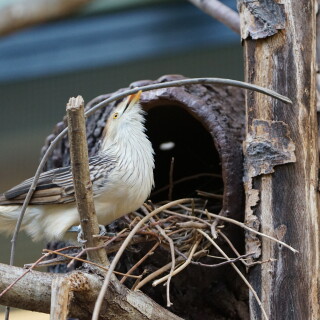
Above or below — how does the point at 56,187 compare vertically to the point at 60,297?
above

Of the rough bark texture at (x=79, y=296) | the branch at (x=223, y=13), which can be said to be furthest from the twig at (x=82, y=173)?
the branch at (x=223, y=13)

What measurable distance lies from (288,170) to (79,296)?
0.66 m

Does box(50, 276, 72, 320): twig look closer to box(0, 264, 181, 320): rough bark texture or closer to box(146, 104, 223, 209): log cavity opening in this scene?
box(0, 264, 181, 320): rough bark texture

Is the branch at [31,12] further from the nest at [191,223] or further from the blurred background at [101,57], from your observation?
the nest at [191,223]

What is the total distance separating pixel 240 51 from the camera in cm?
375

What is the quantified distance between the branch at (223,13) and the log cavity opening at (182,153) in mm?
326

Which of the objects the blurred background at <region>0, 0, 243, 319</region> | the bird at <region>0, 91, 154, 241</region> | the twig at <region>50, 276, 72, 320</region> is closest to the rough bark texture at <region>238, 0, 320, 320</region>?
the bird at <region>0, 91, 154, 241</region>

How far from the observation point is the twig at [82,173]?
1.48 meters

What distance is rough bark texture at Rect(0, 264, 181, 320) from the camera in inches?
66.0

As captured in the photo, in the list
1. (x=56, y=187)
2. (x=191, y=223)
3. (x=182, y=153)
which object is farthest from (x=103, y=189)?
(x=182, y=153)

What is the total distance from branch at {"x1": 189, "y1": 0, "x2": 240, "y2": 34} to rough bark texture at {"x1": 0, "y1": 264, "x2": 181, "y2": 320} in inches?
44.6

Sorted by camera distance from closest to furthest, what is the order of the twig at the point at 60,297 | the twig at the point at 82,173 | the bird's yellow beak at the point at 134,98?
the twig at the point at 82,173 < the twig at the point at 60,297 < the bird's yellow beak at the point at 134,98

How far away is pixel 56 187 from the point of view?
216 cm

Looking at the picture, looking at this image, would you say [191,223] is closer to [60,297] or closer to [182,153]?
[60,297]
